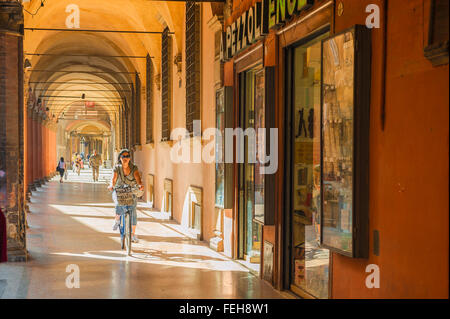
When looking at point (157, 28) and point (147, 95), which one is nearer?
point (157, 28)

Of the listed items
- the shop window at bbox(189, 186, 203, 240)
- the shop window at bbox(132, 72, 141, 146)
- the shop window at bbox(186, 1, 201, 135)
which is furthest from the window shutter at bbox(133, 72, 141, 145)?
the shop window at bbox(189, 186, 203, 240)

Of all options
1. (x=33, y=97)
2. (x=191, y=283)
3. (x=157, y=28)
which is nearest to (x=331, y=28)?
(x=191, y=283)

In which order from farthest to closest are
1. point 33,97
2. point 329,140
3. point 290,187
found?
point 33,97
point 290,187
point 329,140

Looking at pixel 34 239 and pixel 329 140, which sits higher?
pixel 329 140

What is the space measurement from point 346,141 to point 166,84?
10508 millimetres

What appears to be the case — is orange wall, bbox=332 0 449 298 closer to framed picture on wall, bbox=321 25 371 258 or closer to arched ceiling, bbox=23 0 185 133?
framed picture on wall, bbox=321 25 371 258

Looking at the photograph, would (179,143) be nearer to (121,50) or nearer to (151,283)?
(151,283)

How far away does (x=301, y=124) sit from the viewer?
6.07 m

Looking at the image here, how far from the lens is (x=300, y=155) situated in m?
6.03

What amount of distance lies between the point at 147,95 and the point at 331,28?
14413 mm

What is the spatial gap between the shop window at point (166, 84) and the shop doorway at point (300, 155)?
798 centimetres

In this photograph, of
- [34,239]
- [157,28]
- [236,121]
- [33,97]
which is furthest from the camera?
[33,97]
